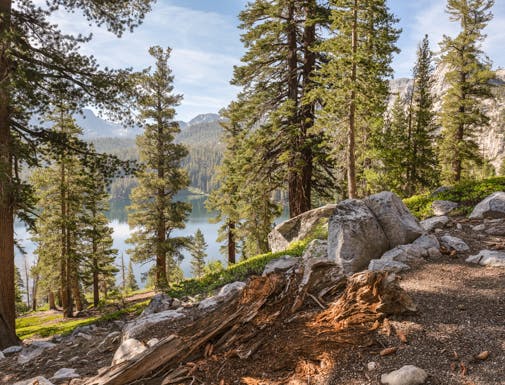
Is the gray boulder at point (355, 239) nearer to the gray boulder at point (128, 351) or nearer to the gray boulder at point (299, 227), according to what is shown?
the gray boulder at point (128, 351)

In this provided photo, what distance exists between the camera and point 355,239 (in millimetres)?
6438

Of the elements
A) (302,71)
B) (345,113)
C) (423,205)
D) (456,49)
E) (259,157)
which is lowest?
(423,205)

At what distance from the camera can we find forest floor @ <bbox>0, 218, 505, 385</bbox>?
9.22ft

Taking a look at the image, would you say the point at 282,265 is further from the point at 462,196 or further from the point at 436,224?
the point at 462,196

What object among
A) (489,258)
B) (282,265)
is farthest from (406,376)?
(282,265)

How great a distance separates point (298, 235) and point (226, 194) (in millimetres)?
9965

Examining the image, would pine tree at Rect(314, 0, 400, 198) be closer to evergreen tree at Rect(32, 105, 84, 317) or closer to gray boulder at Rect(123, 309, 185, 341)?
gray boulder at Rect(123, 309, 185, 341)

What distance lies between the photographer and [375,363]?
294 cm

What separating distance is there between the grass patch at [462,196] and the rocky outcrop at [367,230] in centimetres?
406

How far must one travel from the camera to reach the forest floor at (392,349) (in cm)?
281

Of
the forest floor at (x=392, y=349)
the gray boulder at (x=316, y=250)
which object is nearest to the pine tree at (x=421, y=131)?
the gray boulder at (x=316, y=250)

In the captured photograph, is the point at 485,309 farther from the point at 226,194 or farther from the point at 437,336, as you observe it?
the point at 226,194

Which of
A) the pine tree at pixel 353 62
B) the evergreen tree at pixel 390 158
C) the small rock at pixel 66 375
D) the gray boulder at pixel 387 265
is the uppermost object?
the pine tree at pixel 353 62

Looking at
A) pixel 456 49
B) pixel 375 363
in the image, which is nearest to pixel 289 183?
pixel 375 363
